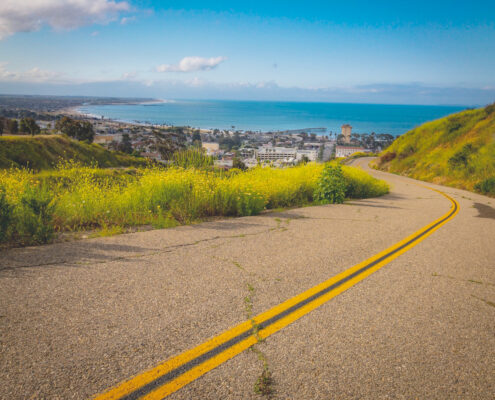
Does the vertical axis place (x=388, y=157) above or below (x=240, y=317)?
above

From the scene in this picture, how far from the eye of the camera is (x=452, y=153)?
27438 mm

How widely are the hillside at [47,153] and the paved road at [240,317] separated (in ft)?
188

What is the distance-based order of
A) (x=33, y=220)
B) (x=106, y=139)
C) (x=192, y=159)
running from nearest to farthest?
1. (x=33, y=220)
2. (x=192, y=159)
3. (x=106, y=139)

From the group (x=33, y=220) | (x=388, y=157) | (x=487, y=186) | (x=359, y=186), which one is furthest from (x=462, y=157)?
(x=33, y=220)

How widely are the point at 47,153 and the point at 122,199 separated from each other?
7435 centimetres

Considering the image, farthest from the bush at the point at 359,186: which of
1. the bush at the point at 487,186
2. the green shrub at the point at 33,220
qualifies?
the green shrub at the point at 33,220

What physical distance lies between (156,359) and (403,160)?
1494 inches

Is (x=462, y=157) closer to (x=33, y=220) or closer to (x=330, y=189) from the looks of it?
(x=330, y=189)

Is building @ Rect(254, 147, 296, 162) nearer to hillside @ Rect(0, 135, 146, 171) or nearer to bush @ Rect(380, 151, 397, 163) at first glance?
bush @ Rect(380, 151, 397, 163)

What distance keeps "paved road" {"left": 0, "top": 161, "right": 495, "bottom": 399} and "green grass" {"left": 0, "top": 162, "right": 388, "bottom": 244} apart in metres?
0.78

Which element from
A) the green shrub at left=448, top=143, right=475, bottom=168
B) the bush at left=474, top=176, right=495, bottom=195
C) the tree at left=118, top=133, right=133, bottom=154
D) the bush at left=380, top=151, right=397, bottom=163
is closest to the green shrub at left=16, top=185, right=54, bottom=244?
the bush at left=474, top=176, right=495, bottom=195

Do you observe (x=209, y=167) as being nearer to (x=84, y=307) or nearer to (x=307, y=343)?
(x=84, y=307)

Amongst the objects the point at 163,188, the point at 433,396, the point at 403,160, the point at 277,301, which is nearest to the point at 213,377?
the point at 277,301

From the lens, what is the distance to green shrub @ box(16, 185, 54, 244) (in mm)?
4820
